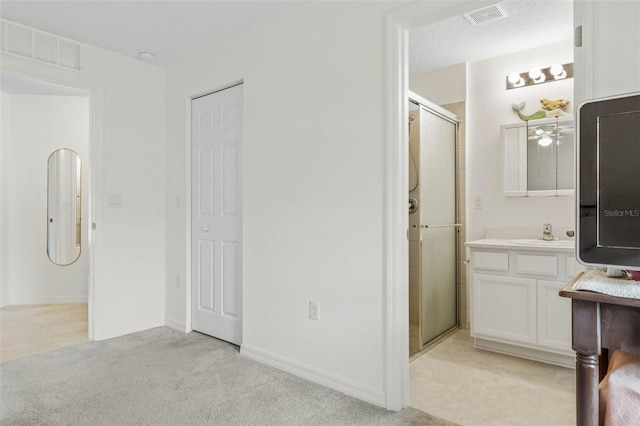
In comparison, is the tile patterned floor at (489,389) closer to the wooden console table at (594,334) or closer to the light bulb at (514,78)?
the wooden console table at (594,334)

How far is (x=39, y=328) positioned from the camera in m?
3.36

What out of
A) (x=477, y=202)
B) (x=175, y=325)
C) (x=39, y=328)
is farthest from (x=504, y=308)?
(x=39, y=328)

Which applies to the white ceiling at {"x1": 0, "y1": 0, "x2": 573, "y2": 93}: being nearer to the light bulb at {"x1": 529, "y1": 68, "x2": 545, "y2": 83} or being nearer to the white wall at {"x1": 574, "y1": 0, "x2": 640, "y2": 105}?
the light bulb at {"x1": 529, "y1": 68, "x2": 545, "y2": 83}

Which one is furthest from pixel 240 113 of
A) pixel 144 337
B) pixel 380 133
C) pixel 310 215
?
pixel 144 337

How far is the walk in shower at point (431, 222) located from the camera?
2830 millimetres

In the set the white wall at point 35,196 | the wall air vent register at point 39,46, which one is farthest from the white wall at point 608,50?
the white wall at point 35,196

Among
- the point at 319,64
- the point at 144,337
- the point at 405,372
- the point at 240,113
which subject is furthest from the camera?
the point at 144,337

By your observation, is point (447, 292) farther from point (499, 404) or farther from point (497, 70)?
point (497, 70)

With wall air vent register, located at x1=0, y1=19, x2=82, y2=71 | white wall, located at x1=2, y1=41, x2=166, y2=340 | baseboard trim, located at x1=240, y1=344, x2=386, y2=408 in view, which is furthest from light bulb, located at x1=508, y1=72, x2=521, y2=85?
wall air vent register, located at x1=0, y1=19, x2=82, y2=71

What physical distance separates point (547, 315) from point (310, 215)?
5.61 feet

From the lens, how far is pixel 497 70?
3252mm

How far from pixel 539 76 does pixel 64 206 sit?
511 centimetres

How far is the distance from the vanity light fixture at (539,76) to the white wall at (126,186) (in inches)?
120

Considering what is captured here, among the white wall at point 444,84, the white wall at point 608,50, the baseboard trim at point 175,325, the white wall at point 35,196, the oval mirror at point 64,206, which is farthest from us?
the oval mirror at point 64,206
